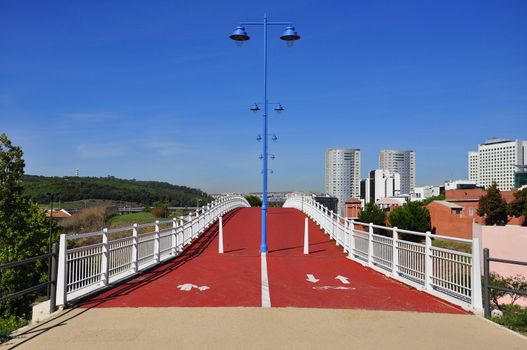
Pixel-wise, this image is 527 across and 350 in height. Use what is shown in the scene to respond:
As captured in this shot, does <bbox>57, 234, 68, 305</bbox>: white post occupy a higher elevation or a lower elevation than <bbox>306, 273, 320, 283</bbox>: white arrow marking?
higher

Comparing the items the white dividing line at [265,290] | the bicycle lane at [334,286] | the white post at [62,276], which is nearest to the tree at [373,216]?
the bicycle lane at [334,286]

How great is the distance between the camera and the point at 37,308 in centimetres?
873

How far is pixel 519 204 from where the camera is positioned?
3169 inches

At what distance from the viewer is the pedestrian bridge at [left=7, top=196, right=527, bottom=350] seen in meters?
7.07

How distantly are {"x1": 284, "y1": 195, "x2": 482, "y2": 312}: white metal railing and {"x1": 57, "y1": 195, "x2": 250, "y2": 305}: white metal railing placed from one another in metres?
6.52

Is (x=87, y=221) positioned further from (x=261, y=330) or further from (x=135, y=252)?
(x=261, y=330)

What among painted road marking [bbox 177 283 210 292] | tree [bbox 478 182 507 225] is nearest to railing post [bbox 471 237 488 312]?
painted road marking [bbox 177 283 210 292]

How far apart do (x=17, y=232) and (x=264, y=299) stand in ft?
142

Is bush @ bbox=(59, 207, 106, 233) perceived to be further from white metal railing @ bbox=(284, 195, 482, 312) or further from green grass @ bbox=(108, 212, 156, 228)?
white metal railing @ bbox=(284, 195, 482, 312)

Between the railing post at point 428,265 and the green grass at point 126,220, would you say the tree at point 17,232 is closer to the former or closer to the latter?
the railing post at point 428,265

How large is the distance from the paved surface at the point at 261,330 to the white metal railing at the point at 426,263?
108 centimetres

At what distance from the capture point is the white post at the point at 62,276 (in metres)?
9.15

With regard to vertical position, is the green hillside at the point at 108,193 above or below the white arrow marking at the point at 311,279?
above

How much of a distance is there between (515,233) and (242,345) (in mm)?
32604
